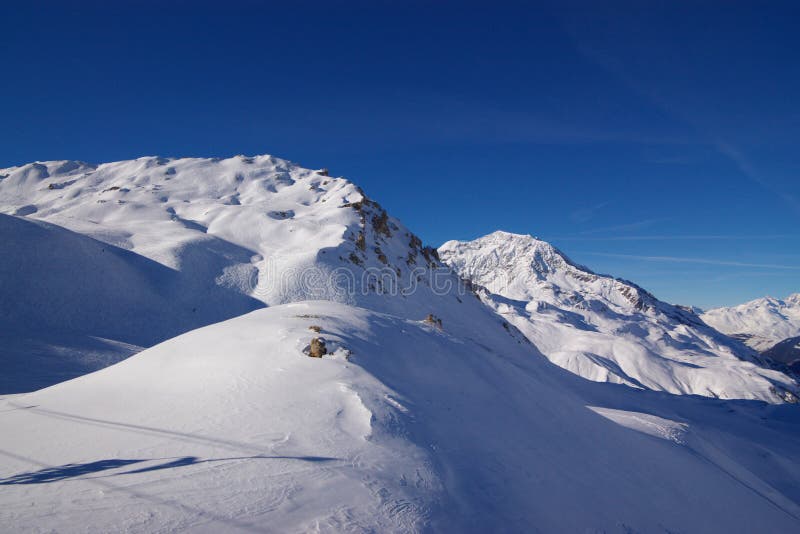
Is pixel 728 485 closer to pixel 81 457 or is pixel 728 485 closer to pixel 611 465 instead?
pixel 611 465

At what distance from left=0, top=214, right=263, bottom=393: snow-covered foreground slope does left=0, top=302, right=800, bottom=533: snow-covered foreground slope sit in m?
9.37

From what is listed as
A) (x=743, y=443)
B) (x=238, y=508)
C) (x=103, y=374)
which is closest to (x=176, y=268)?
(x=103, y=374)

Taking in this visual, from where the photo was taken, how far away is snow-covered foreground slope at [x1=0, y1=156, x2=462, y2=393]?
23.4m

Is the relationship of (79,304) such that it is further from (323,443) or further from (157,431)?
(323,443)

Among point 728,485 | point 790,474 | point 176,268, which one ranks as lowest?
point 790,474

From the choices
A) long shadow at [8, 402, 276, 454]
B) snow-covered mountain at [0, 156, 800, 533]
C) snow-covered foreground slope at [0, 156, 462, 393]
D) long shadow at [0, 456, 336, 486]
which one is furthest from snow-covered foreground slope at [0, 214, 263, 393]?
long shadow at [0, 456, 336, 486]

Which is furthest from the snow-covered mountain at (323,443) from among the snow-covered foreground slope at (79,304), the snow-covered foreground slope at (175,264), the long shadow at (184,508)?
the snow-covered foreground slope at (175,264)

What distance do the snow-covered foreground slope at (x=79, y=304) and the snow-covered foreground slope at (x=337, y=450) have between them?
9.37 meters

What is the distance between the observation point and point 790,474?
24.2m

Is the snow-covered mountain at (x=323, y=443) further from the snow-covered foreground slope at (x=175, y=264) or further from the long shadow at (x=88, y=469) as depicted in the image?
the snow-covered foreground slope at (x=175, y=264)

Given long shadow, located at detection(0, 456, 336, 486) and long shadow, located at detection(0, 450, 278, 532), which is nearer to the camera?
long shadow, located at detection(0, 450, 278, 532)

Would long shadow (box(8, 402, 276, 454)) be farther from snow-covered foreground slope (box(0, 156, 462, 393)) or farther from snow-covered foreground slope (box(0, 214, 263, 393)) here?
snow-covered foreground slope (box(0, 156, 462, 393))

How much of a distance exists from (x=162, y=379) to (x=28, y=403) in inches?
128

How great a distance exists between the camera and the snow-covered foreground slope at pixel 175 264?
23.4m
